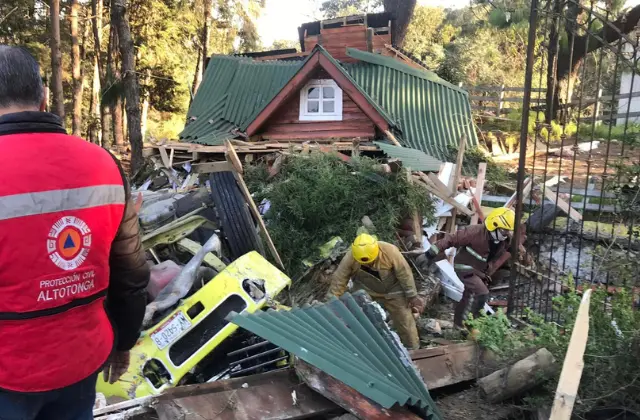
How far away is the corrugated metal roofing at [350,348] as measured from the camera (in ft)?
8.52

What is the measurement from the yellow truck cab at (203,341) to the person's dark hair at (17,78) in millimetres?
2760

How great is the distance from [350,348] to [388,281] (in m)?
2.48

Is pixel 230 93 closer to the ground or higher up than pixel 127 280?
higher up

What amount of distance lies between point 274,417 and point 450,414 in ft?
3.45

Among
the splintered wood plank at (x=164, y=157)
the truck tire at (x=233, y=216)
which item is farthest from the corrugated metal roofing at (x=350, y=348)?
the splintered wood plank at (x=164, y=157)

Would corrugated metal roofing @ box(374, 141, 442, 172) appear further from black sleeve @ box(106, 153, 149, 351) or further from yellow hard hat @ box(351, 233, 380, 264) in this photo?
black sleeve @ box(106, 153, 149, 351)

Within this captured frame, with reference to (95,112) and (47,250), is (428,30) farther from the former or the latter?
(47,250)

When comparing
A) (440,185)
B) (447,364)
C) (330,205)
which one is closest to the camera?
(447,364)

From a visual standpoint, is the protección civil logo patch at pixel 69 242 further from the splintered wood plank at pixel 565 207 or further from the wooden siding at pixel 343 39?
the wooden siding at pixel 343 39

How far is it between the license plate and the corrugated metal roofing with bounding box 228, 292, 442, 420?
110 centimetres

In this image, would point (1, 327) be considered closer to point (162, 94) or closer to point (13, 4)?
point (13, 4)

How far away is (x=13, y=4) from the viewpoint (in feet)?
53.9

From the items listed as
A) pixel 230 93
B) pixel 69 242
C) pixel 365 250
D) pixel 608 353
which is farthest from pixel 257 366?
pixel 230 93

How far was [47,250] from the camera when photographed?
57.8 inches
